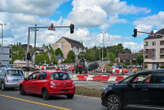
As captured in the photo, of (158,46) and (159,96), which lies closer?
(159,96)

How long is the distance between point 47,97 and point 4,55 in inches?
894

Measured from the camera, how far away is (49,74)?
13.2 meters

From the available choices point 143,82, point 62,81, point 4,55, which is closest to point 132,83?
point 143,82

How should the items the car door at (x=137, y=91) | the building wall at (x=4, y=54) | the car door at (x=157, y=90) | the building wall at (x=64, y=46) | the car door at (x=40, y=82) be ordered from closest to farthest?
the car door at (x=157, y=90) < the car door at (x=137, y=91) < the car door at (x=40, y=82) < the building wall at (x=4, y=54) < the building wall at (x=64, y=46)

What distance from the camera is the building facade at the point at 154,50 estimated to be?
89.6m

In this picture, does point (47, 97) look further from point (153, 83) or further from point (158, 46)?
point (158, 46)

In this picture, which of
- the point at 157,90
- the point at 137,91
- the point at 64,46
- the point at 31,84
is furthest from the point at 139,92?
the point at 64,46

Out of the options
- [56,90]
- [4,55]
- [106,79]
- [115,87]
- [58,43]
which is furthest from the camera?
[58,43]

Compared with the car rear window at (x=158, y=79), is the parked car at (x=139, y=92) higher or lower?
lower

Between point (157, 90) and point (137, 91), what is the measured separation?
737mm

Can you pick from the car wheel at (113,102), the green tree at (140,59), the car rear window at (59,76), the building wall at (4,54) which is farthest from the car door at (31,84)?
the green tree at (140,59)

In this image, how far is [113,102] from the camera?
941 centimetres

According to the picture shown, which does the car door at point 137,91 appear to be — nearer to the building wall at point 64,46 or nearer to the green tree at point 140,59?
the green tree at point 140,59

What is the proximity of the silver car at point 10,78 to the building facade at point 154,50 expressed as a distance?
75.0 meters
